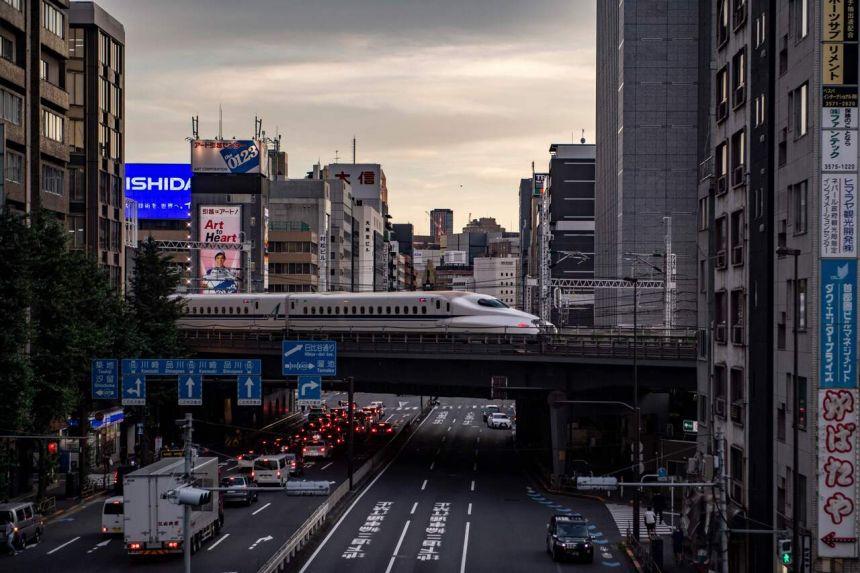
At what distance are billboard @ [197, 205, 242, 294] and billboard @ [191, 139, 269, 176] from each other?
7053 mm

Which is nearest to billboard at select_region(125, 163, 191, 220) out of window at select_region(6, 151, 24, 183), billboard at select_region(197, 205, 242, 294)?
billboard at select_region(197, 205, 242, 294)

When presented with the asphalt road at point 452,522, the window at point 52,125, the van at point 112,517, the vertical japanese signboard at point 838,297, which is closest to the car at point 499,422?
the asphalt road at point 452,522

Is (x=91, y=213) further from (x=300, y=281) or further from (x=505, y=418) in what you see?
(x=300, y=281)

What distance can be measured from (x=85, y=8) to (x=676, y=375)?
172ft

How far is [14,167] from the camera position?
211 ft

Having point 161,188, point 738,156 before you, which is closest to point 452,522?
point 738,156

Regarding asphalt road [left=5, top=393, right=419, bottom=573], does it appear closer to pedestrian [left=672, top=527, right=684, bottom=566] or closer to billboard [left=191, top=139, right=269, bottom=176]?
pedestrian [left=672, top=527, right=684, bottom=566]

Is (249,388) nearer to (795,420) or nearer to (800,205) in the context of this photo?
(800,205)

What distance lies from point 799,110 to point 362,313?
54429mm

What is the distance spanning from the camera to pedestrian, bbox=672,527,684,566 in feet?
148

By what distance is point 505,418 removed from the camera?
11319 cm

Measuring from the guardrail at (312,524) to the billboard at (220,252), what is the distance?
6725 centimetres

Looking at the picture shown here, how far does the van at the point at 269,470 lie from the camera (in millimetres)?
62719

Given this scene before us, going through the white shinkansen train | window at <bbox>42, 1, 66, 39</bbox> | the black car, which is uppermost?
window at <bbox>42, 1, 66, 39</bbox>
